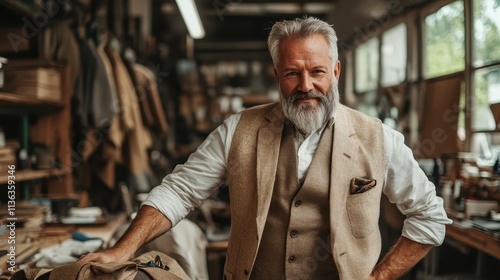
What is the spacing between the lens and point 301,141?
2012mm

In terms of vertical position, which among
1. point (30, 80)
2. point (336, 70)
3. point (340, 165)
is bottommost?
point (340, 165)

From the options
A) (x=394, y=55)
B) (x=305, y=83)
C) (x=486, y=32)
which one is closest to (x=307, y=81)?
(x=305, y=83)

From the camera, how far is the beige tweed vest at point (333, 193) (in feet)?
6.19

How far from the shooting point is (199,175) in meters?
1.99

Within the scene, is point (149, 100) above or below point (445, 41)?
below

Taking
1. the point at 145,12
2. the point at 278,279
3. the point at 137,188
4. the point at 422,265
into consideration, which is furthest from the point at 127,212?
the point at 145,12

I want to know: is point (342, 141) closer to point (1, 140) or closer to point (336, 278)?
point (336, 278)

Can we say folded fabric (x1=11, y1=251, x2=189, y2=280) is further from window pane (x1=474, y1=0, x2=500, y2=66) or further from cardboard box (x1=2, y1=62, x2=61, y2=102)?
window pane (x1=474, y1=0, x2=500, y2=66)

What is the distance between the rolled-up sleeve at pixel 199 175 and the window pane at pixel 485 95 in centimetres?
268

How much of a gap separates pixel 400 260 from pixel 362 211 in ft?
0.83

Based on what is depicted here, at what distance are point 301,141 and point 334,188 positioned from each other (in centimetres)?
23

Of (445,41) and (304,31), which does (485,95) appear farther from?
(304,31)

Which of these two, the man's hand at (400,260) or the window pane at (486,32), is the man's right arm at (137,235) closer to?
the man's hand at (400,260)

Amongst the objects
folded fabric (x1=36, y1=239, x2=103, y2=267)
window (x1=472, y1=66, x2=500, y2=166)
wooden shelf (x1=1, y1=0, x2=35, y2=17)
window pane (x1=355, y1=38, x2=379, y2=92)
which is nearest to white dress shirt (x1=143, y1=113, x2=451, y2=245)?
folded fabric (x1=36, y1=239, x2=103, y2=267)
